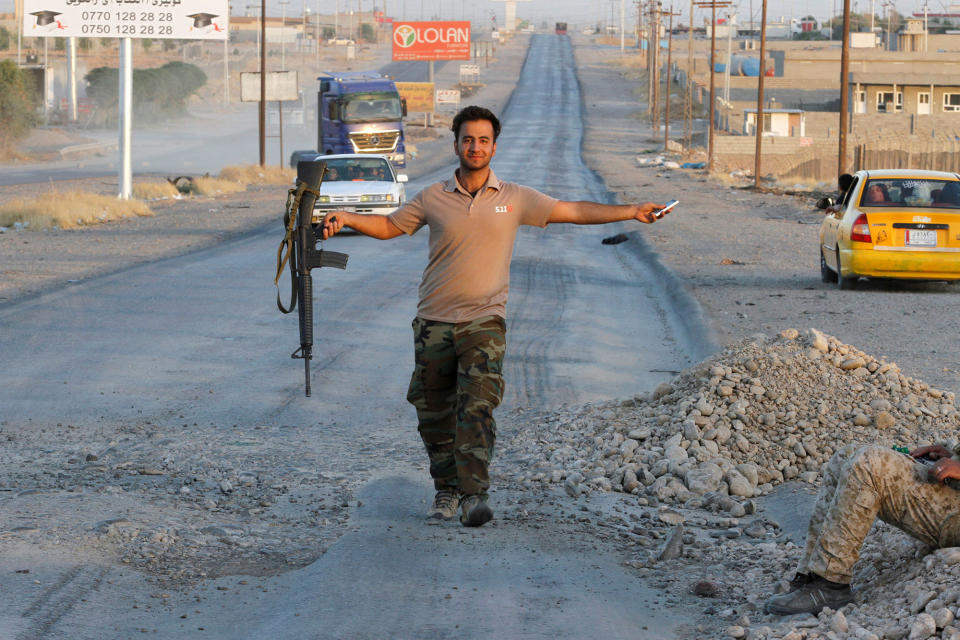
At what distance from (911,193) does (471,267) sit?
11.6 metres

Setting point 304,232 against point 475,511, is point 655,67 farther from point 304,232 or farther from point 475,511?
point 475,511

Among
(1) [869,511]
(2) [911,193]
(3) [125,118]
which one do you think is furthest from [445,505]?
(3) [125,118]

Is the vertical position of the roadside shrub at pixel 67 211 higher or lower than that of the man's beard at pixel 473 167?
lower

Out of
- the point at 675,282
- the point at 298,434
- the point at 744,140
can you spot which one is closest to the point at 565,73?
the point at 744,140

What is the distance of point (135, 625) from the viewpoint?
4.51 metres

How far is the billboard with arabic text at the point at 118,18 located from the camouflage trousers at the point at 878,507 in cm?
3173

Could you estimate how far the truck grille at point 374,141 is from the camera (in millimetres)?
39969

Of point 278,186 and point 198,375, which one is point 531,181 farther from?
point 198,375

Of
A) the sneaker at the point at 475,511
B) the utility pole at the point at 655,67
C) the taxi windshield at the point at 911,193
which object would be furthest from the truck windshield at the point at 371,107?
the utility pole at the point at 655,67

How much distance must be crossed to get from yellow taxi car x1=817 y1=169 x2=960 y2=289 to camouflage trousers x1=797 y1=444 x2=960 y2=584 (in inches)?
454

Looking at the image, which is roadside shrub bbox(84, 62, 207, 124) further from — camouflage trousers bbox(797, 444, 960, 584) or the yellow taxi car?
camouflage trousers bbox(797, 444, 960, 584)

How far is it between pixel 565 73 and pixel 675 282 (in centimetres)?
12028

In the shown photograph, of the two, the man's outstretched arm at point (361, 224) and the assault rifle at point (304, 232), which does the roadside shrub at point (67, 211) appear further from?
the man's outstretched arm at point (361, 224)

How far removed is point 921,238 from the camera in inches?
608
